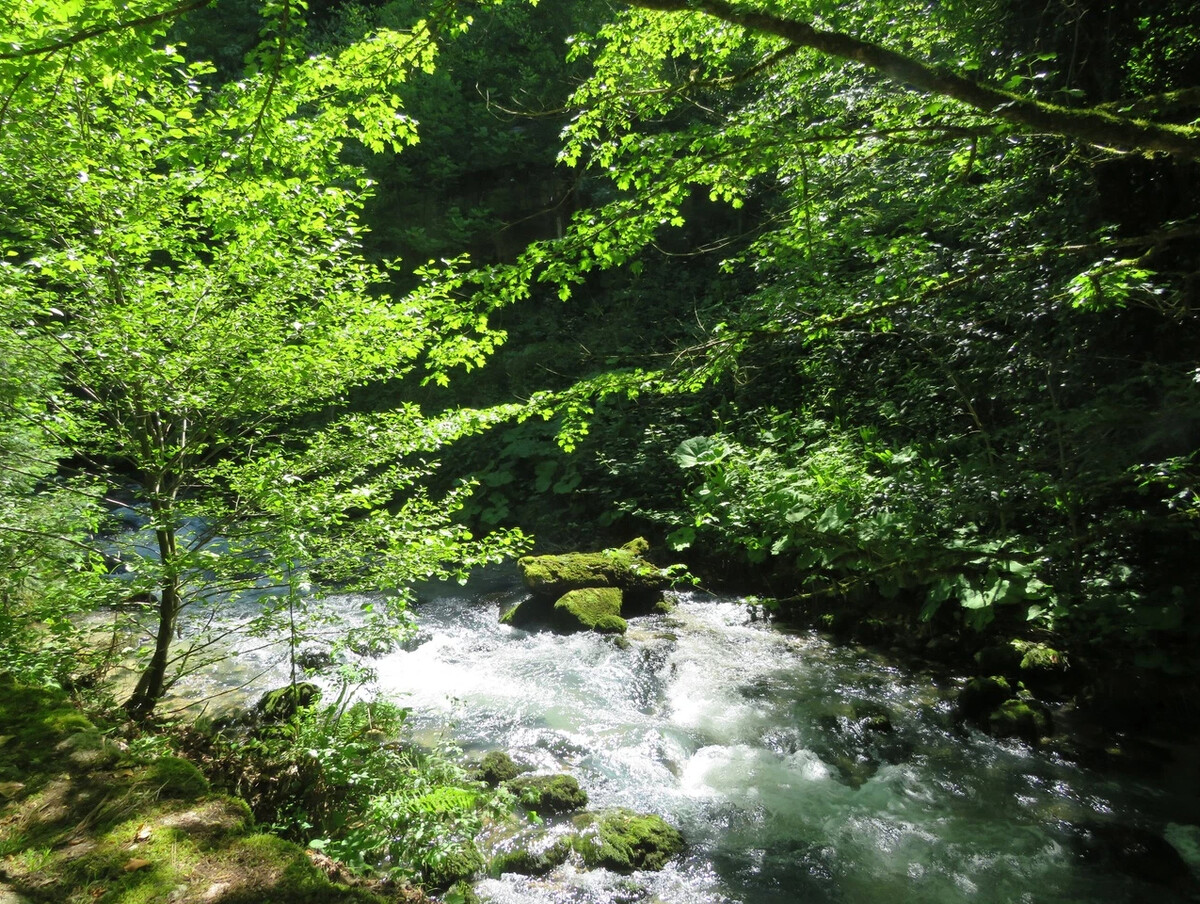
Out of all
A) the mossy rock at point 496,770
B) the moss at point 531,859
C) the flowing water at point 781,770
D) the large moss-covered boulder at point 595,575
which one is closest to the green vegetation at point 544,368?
the moss at point 531,859

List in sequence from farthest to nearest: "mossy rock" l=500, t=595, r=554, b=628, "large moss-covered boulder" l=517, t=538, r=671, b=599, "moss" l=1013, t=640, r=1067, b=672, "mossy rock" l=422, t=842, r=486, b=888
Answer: "large moss-covered boulder" l=517, t=538, r=671, b=599
"mossy rock" l=500, t=595, r=554, b=628
"moss" l=1013, t=640, r=1067, b=672
"mossy rock" l=422, t=842, r=486, b=888

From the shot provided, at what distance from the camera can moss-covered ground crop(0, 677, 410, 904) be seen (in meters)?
2.33

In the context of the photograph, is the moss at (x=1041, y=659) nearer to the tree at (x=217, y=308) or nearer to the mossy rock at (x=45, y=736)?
the tree at (x=217, y=308)

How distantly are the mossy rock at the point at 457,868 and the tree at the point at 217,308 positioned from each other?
6.41ft

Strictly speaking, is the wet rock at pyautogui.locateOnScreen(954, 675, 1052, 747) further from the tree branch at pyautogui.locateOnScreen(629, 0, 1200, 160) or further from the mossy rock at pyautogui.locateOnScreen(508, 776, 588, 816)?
the tree branch at pyautogui.locateOnScreen(629, 0, 1200, 160)

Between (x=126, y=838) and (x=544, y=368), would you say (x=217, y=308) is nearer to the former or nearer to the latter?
(x=544, y=368)

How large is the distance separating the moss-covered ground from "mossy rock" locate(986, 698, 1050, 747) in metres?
5.96

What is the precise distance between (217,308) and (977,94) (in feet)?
15.2

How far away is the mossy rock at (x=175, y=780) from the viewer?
289cm

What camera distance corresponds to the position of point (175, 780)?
2969mm

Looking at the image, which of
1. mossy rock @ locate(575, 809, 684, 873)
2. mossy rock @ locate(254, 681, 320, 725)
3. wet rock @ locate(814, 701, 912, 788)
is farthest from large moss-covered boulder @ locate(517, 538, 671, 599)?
mossy rock @ locate(575, 809, 684, 873)

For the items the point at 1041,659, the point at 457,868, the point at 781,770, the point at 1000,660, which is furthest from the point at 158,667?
the point at 1041,659

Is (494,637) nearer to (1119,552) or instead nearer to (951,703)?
(951,703)

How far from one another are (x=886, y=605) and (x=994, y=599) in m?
4.51
